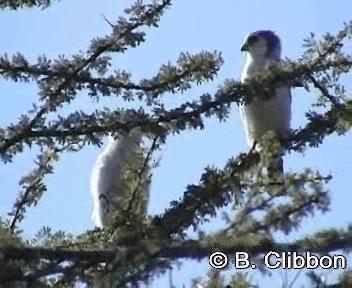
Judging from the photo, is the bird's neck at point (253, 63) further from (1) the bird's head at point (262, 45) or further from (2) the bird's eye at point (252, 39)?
(2) the bird's eye at point (252, 39)

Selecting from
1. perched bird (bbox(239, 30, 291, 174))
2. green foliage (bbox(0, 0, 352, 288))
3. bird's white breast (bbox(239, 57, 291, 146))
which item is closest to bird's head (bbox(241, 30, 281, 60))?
perched bird (bbox(239, 30, 291, 174))

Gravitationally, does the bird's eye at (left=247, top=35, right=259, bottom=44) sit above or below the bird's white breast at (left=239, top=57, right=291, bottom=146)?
above

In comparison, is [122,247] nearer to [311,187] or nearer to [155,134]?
[311,187]

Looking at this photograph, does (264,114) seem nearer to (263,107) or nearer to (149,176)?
(263,107)

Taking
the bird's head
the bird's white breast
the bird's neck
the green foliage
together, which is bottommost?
the green foliage

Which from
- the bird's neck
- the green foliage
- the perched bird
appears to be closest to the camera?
the green foliage

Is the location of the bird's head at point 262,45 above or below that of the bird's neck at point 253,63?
above

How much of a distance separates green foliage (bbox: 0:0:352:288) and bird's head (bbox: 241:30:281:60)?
367 centimetres

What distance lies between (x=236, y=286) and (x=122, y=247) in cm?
40

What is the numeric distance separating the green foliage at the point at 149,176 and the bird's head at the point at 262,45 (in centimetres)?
367

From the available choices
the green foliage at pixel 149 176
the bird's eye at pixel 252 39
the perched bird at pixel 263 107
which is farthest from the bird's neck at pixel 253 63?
the green foliage at pixel 149 176

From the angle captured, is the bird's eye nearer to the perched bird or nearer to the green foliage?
the perched bird

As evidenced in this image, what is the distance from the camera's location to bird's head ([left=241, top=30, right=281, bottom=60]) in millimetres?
8547

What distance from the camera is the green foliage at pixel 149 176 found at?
340 cm
